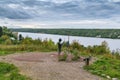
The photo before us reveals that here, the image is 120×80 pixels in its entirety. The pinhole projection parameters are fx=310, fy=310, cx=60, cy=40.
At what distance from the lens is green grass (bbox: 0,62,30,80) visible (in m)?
13.5

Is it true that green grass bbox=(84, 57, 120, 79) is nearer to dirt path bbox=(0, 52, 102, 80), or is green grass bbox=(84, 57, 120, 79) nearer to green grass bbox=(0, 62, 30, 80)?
dirt path bbox=(0, 52, 102, 80)

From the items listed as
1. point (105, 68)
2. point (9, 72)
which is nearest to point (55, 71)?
point (9, 72)

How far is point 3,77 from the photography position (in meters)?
13.8


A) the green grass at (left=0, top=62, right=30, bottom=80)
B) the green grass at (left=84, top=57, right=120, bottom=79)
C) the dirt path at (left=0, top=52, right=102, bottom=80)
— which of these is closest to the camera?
the green grass at (left=0, top=62, right=30, bottom=80)

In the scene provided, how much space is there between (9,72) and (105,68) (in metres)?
5.19

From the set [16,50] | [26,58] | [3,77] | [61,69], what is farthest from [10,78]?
[16,50]

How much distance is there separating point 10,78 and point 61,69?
351 cm

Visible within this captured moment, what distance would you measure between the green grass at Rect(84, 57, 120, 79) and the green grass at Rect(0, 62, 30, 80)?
4001 millimetres

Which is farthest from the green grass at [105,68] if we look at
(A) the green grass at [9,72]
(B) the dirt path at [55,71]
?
(A) the green grass at [9,72]

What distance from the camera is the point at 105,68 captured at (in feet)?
55.1

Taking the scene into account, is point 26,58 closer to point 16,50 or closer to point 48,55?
point 48,55

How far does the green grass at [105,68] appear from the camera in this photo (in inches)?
605

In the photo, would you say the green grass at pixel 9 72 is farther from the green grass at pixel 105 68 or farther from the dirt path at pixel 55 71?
the green grass at pixel 105 68

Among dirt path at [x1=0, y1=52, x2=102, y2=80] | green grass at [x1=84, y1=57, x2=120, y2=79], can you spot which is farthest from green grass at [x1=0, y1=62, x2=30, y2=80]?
green grass at [x1=84, y1=57, x2=120, y2=79]
